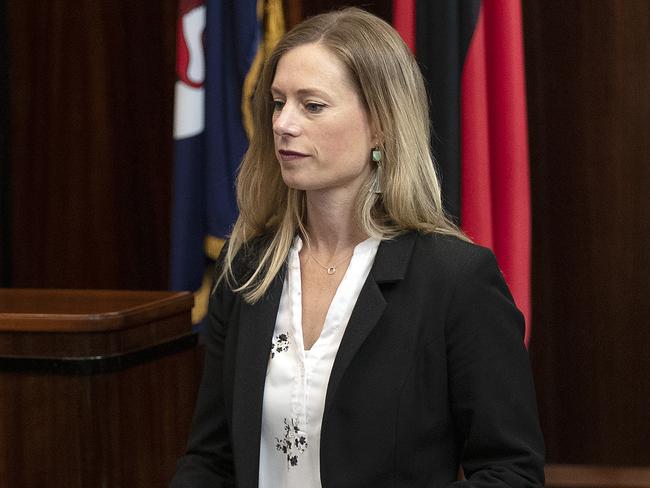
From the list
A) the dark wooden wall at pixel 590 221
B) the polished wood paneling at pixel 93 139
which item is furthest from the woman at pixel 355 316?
the polished wood paneling at pixel 93 139

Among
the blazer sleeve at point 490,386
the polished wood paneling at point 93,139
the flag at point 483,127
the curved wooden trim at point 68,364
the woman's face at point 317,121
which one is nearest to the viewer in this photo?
the blazer sleeve at point 490,386

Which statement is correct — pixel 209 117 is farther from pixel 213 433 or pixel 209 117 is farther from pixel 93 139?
pixel 213 433

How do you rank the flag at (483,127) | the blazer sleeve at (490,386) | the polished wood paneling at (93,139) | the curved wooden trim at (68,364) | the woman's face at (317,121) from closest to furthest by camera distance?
the blazer sleeve at (490,386), the woman's face at (317,121), the curved wooden trim at (68,364), the flag at (483,127), the polished wood paneling at (93,139)

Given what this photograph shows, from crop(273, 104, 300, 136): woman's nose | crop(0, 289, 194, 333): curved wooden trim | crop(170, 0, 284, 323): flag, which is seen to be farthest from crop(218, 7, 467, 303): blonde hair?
crop(170, 0, 284, 323): flag

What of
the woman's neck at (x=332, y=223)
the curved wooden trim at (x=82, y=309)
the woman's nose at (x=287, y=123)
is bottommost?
the curved wooden trim at (x=82, y=309)

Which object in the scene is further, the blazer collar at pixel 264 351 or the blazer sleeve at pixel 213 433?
the blazer sleeve at pixel 213 433

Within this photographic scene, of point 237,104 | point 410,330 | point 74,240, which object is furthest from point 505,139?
point 74,240

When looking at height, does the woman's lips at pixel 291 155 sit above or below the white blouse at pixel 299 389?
above

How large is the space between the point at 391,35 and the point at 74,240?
228 centimetres

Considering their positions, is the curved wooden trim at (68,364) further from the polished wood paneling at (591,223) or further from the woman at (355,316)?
the polished wood paneling at (591,223)

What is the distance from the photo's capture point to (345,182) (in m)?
1.78

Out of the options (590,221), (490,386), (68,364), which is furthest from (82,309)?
(590,221)

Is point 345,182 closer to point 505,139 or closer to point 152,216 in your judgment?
point 505,139

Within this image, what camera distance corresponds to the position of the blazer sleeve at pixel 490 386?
1.62 meters
